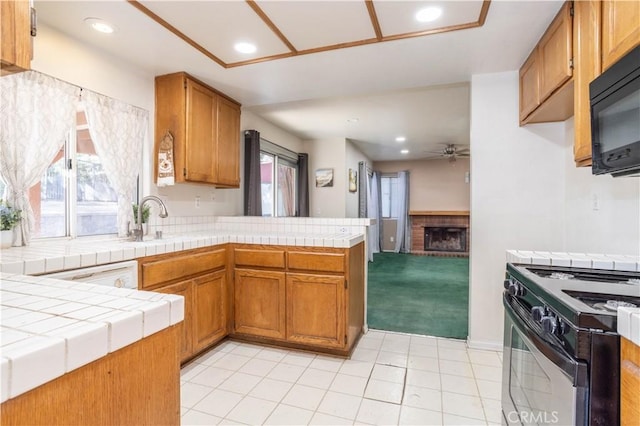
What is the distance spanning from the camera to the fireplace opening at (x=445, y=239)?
775 centimetres

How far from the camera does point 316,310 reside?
2473mm

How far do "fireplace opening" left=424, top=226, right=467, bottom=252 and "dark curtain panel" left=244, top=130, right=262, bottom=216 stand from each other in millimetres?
5378

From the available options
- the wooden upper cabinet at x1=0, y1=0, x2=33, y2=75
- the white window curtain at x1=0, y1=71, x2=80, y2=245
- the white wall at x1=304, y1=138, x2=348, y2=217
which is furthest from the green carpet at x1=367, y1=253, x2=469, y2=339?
the wooden upper cabinet at x1=0, y1=0, x2=33, y2=75

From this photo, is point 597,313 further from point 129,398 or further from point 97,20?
point 97,20

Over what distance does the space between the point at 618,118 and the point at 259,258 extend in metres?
2.26

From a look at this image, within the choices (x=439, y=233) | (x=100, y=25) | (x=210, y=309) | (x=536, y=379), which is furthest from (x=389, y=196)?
(x=536, y=379)

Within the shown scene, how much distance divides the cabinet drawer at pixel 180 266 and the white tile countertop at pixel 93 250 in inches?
2.8

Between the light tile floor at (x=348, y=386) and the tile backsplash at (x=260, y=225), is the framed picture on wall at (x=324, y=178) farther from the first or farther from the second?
the light tile floor at (x=348, y=386)

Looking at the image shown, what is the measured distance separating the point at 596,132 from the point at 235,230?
2.92 meters

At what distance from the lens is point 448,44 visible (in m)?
2.18

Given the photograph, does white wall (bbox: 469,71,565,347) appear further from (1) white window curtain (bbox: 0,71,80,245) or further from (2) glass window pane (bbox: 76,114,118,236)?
(1) white window curtain (bbox: 0,71,80,245)

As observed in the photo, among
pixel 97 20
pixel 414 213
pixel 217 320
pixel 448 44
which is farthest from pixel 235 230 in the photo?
pixel 414 213

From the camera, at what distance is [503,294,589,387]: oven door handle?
0.83 m

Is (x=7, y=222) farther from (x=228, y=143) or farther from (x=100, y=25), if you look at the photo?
(x=228, y=143)
